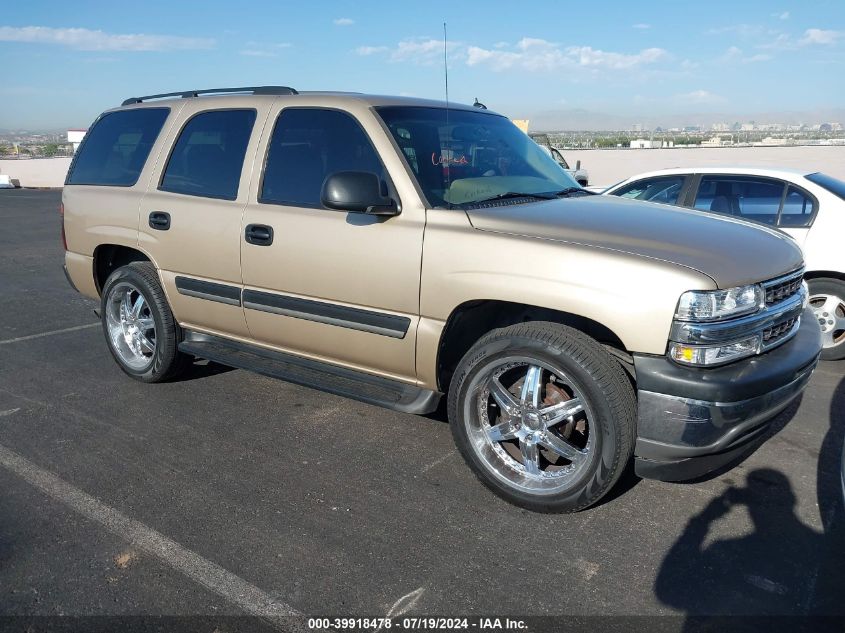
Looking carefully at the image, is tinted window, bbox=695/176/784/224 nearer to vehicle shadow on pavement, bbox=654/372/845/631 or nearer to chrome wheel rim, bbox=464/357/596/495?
vehicle shadow on pavement, bbox=654/372/845/631

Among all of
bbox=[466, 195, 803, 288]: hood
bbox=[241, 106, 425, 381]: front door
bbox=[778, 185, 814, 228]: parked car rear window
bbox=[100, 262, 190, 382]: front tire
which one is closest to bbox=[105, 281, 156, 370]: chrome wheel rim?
bbox=[100, 262, 190, 382]: front tire

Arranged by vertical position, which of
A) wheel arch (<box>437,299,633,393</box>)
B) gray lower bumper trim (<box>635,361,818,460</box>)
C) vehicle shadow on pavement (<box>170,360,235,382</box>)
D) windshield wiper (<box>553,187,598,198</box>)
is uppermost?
windshield wiper (<box>553,187,598,198</box>)

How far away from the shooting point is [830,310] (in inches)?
222

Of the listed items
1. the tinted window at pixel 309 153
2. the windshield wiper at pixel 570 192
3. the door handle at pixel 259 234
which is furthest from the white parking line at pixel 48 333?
the windshield wiper at pixel 570 192

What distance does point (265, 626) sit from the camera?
251cm

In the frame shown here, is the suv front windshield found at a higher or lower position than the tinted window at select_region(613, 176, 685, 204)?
higher

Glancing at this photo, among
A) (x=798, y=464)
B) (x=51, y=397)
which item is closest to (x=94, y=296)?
(x=51, y=397)

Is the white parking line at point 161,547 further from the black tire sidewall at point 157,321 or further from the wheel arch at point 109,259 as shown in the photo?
the wheel arch at point 109,259

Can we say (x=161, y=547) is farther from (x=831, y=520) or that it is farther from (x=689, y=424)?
(x=831, y=520)

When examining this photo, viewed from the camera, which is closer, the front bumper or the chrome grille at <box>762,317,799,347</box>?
the front bumper

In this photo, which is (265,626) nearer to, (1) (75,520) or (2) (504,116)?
(1) (75,520)

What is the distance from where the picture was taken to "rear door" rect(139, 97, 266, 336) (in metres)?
4.23

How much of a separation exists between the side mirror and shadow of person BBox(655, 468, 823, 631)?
2.15 metres

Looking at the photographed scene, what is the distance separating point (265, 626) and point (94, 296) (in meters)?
3.73
